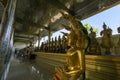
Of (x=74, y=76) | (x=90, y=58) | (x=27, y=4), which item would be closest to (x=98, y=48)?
(x=90, y=58)

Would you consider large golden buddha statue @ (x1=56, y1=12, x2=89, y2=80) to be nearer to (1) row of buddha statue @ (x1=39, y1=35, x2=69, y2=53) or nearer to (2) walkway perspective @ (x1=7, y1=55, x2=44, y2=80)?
(2) walkway perspective @ (x1=7, y1=55, x2=44, y2=80)

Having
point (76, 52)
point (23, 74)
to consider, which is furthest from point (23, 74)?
point (76, 52)

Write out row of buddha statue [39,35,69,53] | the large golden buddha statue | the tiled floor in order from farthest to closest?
row of buddha statue [39,35,69,53]
the tiled floor
the large golden buddha statue

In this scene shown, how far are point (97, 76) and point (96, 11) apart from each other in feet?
5.62

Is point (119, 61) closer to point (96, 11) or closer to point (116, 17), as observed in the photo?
point (116, 17)

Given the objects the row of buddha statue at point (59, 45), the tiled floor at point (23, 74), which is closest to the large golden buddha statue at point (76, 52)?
the tiled floor at point (23, 74)

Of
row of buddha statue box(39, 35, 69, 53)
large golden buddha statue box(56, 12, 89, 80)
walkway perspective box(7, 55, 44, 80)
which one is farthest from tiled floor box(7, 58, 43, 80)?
large golden buddha statue box(56, 12, 89, 80)

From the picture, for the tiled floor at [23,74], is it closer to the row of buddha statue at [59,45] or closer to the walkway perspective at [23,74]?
the walkway perspective at [23,74]

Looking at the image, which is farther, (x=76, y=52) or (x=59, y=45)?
(x=59, y=45)

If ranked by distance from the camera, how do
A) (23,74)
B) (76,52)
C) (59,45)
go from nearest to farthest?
(76,52) < (23,74) < (59,45)

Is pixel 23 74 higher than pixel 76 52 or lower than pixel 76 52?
lower

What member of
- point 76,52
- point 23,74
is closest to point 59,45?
point 23,74

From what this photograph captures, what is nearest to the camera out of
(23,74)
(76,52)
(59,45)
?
(76,52)

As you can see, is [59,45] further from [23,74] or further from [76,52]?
[76,52]
